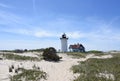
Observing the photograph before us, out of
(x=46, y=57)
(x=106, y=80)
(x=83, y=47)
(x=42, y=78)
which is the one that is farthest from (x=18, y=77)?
(x=83, y=47)

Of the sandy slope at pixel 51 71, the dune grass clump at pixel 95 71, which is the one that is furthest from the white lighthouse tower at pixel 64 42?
the dune grass clump at pixel 95 71

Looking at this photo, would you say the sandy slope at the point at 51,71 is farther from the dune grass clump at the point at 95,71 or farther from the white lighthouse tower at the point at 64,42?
the white lighthouse tower at the point at 64,42

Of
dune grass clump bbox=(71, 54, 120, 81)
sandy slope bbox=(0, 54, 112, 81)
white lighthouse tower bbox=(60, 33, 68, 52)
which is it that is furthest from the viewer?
white lighthouse tower bbox=(60, 33, 68, 52)

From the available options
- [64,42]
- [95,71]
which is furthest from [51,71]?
[64,42]

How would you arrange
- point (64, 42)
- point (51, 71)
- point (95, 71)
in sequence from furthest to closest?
point (64, 42)
point (51, 71)
point (95, 71)

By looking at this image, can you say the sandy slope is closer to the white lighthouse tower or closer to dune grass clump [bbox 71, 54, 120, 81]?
dune grass clump [bbox 71, 54, 120, 81]

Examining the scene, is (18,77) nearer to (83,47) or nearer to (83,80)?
(83,80)

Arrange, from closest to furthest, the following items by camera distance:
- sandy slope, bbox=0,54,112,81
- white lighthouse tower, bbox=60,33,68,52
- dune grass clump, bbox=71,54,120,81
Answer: dune grass clump, bbox=71,54,120,81, sandy slope, bbox=0,54,112,81, white lighthouse tower, bbox=60,33,68,52

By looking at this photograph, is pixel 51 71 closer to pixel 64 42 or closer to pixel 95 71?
pixel 95 71

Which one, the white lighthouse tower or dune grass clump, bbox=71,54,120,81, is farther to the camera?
the white lighthouse tower

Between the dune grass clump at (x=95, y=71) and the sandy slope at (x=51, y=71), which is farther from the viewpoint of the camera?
the sandy slope at (x=51, y=71)

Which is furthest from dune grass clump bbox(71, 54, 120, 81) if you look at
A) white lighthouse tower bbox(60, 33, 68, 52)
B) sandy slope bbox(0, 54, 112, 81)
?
white lighthouse tower bbox(60, 33, 68, 52)

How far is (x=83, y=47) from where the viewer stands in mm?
64625

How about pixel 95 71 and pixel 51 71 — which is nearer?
pixel 95 71
